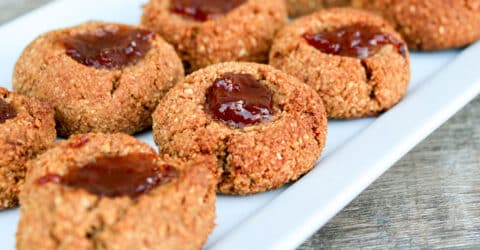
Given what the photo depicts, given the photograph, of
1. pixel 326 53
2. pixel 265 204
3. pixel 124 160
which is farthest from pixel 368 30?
pixel 124 160

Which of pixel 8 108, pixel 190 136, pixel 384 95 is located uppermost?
pixel 8 108

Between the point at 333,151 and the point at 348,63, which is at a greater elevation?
the point at 348,63

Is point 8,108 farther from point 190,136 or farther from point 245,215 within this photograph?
point 245,215

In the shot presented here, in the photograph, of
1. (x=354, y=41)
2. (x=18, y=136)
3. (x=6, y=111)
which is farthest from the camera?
(x=354, y=41)

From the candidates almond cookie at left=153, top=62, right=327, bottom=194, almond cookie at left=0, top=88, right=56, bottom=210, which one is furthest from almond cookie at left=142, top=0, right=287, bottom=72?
almond cookie at left=0, top=88, right=56, bottom=210

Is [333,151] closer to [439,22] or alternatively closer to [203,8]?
[203,8]

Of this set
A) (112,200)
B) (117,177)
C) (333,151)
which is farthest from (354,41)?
(112,200)
